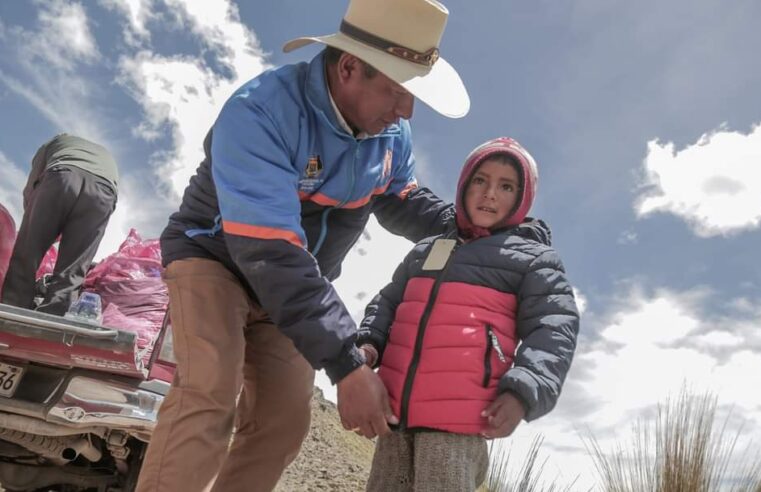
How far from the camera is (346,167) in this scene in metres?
2.45

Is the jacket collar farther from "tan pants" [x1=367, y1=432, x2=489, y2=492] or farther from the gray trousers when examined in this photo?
the gray trousers

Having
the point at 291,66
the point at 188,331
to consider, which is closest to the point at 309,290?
the point at 188,331

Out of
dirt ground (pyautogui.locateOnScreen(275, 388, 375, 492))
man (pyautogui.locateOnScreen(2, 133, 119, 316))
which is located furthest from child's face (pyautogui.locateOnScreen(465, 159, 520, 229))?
dirt ground (pyautogui.locateOnScreen(275, 388, 375, 492))

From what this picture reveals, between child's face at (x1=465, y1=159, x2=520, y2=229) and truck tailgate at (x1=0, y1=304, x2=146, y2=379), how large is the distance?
4.82 feet

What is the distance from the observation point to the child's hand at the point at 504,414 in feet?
6.67

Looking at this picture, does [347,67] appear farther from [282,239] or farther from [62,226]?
[62,226]

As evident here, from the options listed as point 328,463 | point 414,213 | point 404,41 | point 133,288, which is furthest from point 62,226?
point 328,463

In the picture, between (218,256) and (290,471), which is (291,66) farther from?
(290,471)

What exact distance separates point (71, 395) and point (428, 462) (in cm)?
166

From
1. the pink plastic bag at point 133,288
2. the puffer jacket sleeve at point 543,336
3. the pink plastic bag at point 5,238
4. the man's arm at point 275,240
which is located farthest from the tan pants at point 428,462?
the pink plastic bag at point 5,238

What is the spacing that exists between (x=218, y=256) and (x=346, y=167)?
54cm

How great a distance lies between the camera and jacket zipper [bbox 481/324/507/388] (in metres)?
2.16

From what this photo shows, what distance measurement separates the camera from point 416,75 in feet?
7.61

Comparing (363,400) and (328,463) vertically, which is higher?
(328,463)
